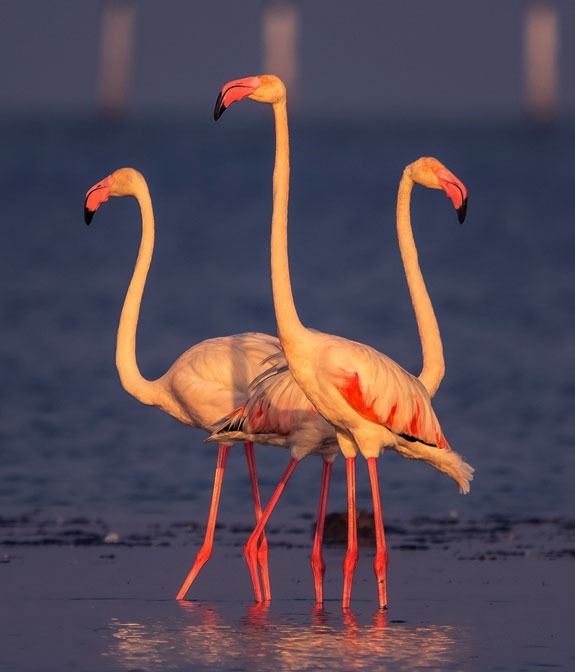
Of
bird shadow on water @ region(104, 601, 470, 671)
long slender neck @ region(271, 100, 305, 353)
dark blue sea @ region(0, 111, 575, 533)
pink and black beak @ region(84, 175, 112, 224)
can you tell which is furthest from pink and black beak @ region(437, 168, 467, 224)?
dark blue sea @ region(0, 111, 575, 533)

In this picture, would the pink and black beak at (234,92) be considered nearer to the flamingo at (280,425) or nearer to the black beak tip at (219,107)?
the black beak tip at (219,107)

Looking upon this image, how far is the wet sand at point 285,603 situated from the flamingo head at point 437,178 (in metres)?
2.14

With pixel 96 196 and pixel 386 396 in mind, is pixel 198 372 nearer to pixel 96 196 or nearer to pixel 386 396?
pixel 96 196

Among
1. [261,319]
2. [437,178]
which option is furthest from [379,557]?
[261,319]

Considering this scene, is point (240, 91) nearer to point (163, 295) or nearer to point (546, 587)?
point (546, 587)

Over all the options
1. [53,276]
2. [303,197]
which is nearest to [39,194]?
[303,197]

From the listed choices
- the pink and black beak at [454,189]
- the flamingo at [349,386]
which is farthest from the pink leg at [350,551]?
the pink and black beak at [454,189]

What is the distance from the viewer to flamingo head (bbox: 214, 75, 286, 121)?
911cm

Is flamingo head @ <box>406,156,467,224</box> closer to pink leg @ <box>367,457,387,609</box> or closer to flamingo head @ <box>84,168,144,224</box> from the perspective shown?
pink leg @ <box>367,457,387,609</box>

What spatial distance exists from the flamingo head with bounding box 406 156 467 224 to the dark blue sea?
3.16m

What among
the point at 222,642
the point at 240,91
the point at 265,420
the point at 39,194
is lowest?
the point at 222,642

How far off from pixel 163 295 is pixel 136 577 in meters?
21.5

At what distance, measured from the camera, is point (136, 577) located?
10.2m

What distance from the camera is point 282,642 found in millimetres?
8289
